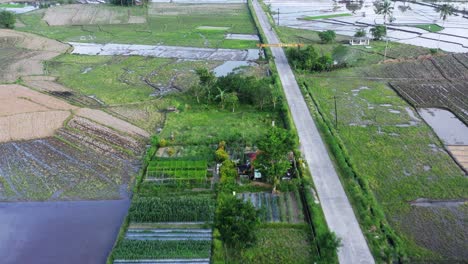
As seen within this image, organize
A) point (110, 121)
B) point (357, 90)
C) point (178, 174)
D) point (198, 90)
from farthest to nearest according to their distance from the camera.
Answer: point (357, 90) → point (198, 90) → point (110, 121) → point (178, 174)

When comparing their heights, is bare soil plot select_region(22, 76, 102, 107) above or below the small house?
below

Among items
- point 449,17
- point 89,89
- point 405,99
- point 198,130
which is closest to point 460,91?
point 405,99

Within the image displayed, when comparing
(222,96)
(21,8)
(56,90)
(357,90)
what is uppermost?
(21,8)

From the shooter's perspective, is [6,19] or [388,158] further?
[6,19]

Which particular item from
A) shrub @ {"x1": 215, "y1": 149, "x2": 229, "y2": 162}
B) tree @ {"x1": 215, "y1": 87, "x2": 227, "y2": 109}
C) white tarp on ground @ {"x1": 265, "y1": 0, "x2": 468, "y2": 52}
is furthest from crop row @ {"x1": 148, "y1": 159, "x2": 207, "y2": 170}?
white tarp on ground @ {"x1": 265, "y1": 0, "x2": 468, "y2": 52}

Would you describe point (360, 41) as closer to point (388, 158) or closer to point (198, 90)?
point (198, 90)

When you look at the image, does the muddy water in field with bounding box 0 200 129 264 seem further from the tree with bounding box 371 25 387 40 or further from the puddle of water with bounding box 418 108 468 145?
the tree with bounding box 371 25 387 40

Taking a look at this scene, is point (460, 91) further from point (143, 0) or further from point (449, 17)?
point (143, 0)

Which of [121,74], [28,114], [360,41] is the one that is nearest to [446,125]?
[360,41]
